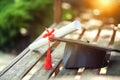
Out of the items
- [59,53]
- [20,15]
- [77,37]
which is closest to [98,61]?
[59,53]

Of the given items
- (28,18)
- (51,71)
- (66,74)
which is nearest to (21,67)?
(51,71)

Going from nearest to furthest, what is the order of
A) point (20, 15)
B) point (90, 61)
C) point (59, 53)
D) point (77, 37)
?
point (90, 61) → point (59, 53) → point (77, 37) → point (20, 15)

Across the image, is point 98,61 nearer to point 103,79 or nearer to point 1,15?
point 103,79

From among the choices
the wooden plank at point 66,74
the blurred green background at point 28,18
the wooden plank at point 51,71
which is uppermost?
the blurred green background at point 28,18

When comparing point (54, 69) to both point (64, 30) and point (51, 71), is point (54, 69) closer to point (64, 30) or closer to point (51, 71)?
point (51, 71)

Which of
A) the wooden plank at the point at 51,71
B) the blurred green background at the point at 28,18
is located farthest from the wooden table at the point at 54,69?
the blurred green background at the point at 28,18

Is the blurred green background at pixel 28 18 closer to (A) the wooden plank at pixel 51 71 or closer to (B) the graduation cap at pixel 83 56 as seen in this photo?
(A) the wooden plank at pixel 51 71
